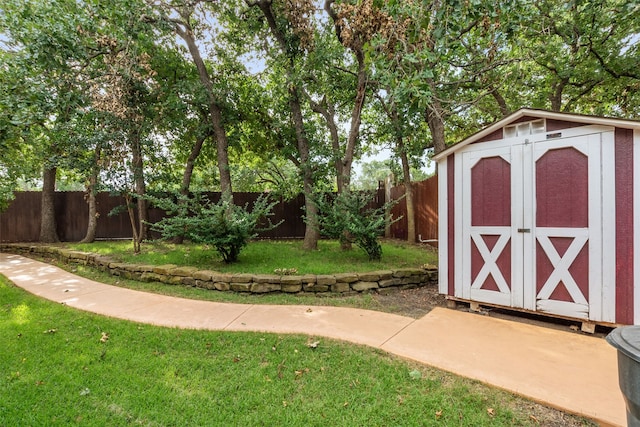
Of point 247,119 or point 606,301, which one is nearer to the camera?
point 606,301

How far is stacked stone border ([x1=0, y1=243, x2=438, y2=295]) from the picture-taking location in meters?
4.35

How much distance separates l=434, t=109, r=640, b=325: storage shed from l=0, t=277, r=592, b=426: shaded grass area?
1.73 m

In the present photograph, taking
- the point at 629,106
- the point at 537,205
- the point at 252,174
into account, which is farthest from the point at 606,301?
the point at 252,174

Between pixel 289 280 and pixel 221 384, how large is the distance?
2.21m

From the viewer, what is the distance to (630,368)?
3.89ft

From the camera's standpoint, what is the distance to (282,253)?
20.1ft

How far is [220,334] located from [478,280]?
3.11m

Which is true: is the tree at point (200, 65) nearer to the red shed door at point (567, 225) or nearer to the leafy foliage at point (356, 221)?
the leafy foliage at point (356, 221)

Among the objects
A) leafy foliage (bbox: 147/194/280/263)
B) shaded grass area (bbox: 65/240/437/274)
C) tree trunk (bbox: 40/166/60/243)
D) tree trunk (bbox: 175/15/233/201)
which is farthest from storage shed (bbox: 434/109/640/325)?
tree trunk (bbox: 40/166/60/243)

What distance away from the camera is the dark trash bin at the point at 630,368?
1.16 meters

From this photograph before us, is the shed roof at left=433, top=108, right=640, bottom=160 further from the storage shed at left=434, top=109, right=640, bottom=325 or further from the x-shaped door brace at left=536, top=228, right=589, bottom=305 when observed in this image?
the x-shaped door brace at left=536, top=228, right=589, bottom=305

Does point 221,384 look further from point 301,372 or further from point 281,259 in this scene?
point 281,259

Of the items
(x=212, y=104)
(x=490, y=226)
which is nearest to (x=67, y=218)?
(x=212, y=104)

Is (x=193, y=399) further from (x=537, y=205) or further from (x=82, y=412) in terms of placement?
(x=537, y=205)
